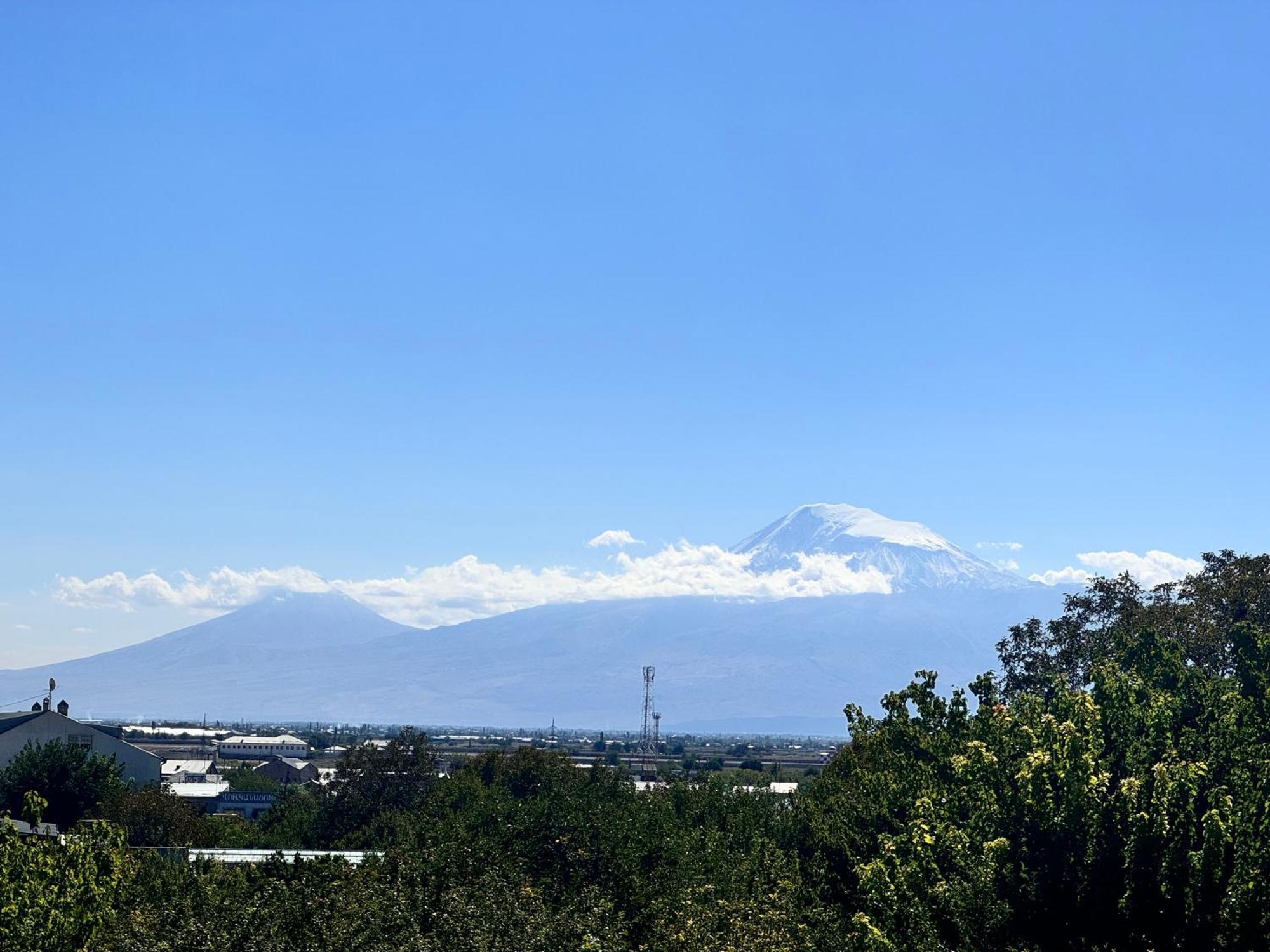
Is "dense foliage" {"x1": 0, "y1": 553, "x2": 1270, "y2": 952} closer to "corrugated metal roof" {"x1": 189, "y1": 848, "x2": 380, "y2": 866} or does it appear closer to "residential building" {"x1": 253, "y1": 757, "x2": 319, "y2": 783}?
"corrugated metal roof" {"x1": 189, "y1": 848, "x2": 380, "y2": 866}

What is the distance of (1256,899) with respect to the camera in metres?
22.0

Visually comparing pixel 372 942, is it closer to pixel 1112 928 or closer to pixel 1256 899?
pixel 1112 928

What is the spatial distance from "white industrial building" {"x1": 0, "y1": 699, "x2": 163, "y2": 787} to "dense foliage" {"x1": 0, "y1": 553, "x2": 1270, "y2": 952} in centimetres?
5498

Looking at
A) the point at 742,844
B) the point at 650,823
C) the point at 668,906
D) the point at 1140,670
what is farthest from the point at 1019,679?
the point at 668,906

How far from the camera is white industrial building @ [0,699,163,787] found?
97625mm

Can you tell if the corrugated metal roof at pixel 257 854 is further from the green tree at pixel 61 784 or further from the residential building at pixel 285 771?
the residential building at pixel 285 771

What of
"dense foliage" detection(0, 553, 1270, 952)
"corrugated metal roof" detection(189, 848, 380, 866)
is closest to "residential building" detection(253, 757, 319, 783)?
"corrugated metal roof" detection(189, 848, 380, 866)

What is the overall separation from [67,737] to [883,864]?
8802 centimetres

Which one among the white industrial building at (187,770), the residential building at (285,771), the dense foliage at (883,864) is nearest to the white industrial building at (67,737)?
the white industrial building at (187,770)

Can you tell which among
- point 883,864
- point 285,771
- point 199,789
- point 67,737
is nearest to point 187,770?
point 285,771

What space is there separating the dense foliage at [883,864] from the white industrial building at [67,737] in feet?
180

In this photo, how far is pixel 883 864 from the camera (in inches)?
1082

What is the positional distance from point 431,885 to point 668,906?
6.13m

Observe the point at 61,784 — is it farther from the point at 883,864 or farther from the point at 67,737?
the point at 883,864
